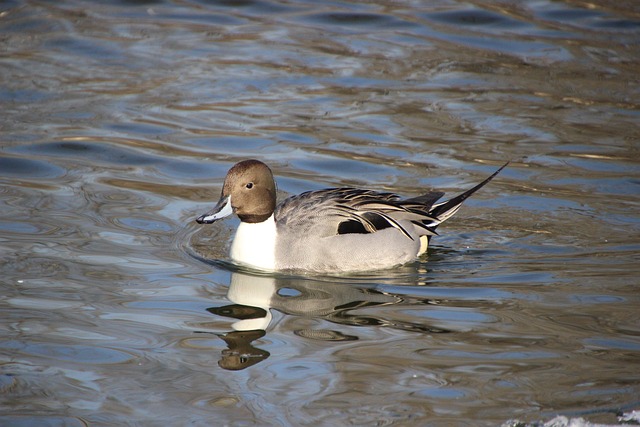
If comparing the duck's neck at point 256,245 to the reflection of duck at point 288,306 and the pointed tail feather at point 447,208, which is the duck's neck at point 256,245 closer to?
the reflection of duck at point 288,306

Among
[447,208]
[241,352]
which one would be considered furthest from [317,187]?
[241,352]

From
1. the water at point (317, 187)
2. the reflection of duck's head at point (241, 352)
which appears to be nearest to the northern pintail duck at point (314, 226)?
the water at point (317, 187)

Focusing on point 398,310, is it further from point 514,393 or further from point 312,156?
point 312,156

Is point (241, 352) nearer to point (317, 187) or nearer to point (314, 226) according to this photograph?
point (314, 226)

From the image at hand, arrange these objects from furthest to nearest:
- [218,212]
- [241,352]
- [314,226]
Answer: [314,226], [218,212], [241,352]

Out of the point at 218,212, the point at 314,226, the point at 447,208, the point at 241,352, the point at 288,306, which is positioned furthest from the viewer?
the point at 447,208

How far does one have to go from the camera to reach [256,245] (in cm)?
675

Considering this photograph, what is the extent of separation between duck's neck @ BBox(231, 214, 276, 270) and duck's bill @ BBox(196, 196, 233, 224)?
21 centimetres

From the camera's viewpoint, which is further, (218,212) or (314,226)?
(314,226)

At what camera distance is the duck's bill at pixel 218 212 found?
657cm

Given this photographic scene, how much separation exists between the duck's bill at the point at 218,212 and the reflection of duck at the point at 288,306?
41 cm

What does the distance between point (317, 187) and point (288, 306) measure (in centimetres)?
263

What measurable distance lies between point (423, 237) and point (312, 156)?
2.29 m

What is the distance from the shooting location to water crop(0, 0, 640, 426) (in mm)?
4895
